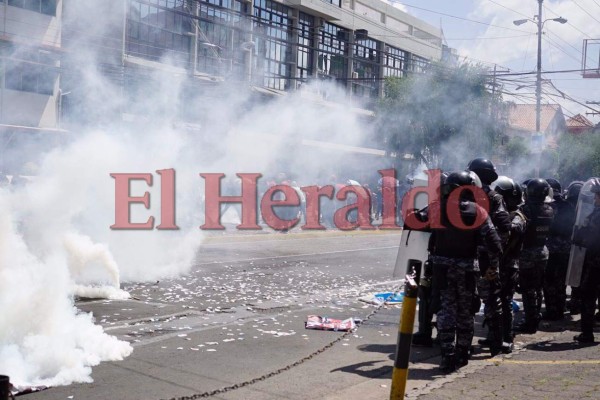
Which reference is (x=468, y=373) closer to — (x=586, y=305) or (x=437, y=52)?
(x=586, y=305)

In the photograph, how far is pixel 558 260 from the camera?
9.66 metres

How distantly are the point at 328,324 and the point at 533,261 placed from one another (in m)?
2.61

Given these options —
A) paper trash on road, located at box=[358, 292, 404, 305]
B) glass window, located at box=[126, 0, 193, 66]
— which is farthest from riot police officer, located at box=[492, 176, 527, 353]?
glass window, located at box=[126, 0, 193, 66]

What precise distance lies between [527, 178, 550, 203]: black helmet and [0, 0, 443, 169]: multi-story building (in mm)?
9478

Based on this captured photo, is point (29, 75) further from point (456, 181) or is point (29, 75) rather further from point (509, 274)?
point (509, 274)

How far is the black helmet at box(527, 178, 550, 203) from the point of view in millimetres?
8773

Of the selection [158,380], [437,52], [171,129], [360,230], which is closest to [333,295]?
[158,380]

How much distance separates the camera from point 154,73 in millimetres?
21266

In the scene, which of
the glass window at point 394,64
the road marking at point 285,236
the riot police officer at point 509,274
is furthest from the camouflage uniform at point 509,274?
the glass window at point 394,64

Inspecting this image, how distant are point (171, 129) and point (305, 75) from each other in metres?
21.9

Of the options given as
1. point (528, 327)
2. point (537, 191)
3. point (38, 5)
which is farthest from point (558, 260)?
point (38, 5)

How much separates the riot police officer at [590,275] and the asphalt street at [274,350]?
0.88 ft

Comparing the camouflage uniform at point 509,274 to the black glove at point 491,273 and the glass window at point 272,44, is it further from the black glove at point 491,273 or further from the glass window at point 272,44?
the glass window at point 272,44

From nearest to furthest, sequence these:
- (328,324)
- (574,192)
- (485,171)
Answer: (485,171) < (328,324) < (574,192)
